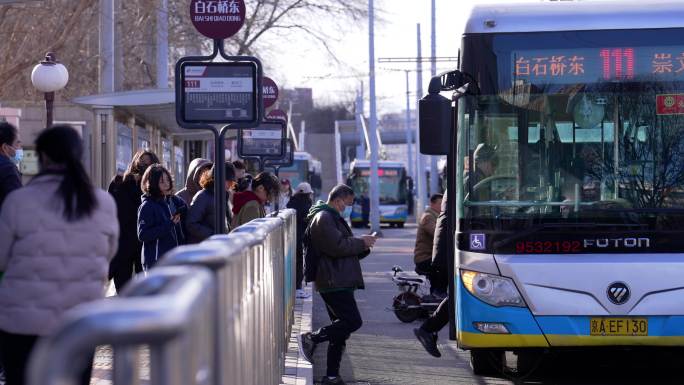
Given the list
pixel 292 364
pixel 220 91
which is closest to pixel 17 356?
pixel 220 91

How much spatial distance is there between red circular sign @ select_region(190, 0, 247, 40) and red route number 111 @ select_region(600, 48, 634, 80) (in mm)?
2883

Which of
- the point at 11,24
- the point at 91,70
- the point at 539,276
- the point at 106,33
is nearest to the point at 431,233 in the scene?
the point at 539,276

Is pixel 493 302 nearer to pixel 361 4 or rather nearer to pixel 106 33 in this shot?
pixel 106 33

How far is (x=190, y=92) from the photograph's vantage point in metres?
9.52

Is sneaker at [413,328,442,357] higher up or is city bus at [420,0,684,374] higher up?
city bus at [420,0,684,374]

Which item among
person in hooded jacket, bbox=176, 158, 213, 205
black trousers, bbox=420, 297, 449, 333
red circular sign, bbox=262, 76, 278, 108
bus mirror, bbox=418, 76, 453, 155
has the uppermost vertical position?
red circular sign, bbox=262, 76, 278, 108

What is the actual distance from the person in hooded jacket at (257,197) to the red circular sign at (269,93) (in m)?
7.18

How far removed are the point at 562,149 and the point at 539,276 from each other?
96 centimetres

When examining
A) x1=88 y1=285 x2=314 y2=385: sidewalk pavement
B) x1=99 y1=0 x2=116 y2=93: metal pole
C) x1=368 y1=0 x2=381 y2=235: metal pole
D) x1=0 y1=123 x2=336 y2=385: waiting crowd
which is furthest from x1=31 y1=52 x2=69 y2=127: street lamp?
x1=368 y1=0 x2=381 y2=235: metal pole

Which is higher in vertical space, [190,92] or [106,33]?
[106,33]

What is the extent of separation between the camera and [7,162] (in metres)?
7.15

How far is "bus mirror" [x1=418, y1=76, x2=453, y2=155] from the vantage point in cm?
908

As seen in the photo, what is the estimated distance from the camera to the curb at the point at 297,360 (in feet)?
30.6

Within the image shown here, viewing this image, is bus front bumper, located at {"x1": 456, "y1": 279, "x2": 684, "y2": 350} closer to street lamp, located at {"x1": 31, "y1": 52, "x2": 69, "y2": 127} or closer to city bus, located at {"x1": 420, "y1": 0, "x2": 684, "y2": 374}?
city bus, located at {"x1": 420, "y1": 0, "x2": 684, "y2": 374}
